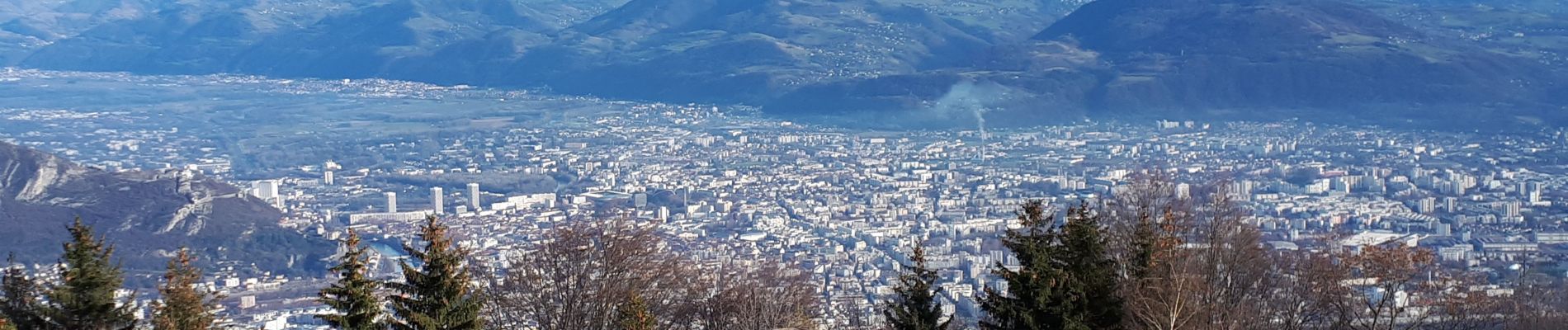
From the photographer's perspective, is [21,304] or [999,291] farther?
[999,291]

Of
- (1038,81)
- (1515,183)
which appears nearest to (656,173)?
(1515,183)

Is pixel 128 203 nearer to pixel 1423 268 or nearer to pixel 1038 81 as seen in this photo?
pixel 1423 268

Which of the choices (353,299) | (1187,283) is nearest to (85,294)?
(353,299)

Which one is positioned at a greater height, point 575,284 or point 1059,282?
point 1059,282

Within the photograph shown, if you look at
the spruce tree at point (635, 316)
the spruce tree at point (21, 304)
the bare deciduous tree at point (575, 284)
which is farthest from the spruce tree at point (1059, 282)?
the spruce tree at point (21, 304)

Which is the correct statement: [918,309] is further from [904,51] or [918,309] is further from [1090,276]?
[904,51]

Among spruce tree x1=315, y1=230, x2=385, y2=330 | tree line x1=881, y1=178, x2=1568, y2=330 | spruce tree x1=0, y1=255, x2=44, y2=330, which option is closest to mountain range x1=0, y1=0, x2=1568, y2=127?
tree line x1=881, y1=178, x2=1568, y2=330

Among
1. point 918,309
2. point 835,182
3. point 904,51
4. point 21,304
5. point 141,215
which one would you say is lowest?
point 835,182
